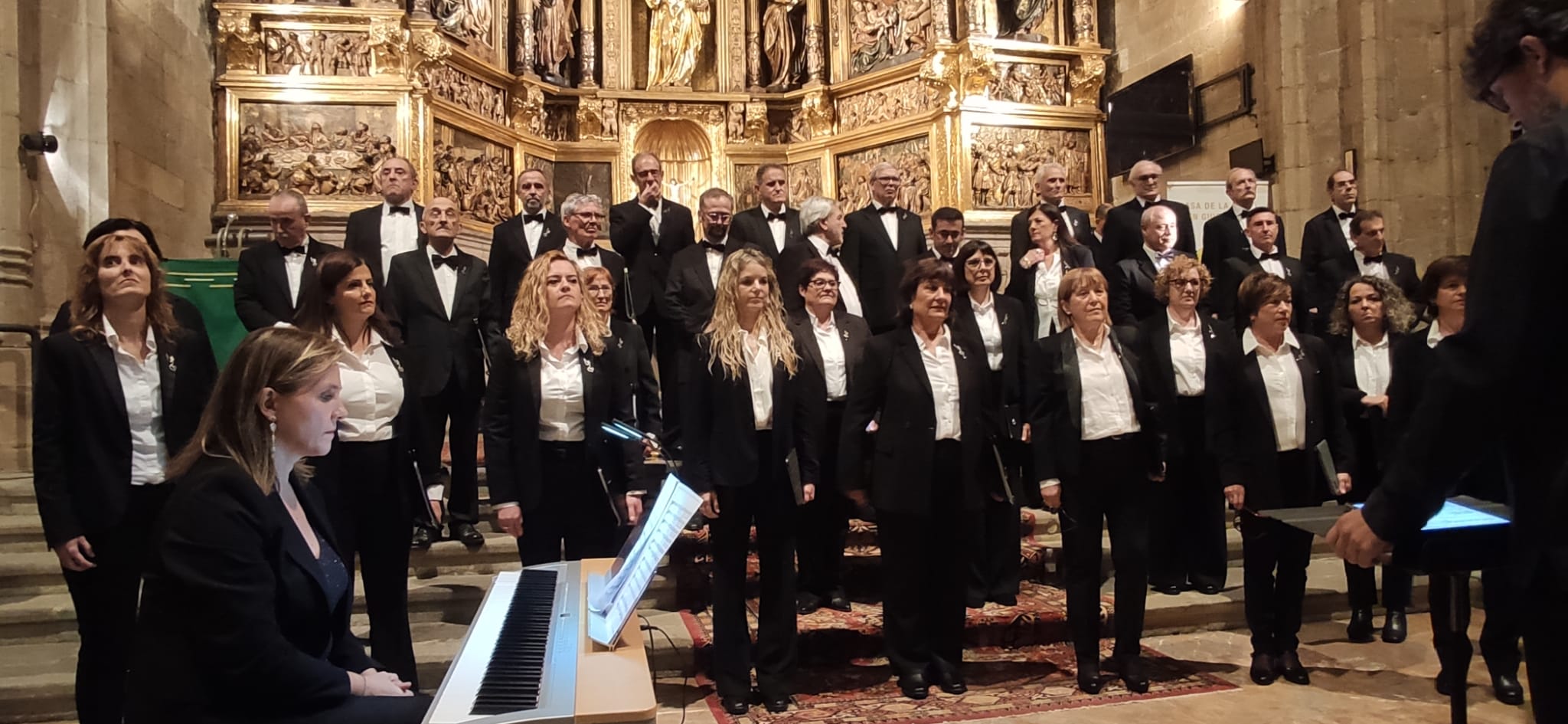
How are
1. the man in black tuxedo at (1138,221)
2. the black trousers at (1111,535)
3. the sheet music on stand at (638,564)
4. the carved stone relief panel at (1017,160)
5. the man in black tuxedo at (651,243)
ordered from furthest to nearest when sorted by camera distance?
the carved stone relief panel at (1017,160) → the man in black tuxedo at (1138,221) → the man in black tuxedo at (651,243) → the black trousers at (1111,535) → the sheet music on stand at (638,564)

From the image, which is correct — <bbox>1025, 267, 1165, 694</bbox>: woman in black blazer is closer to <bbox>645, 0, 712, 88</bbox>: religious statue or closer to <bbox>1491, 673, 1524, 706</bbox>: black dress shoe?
<bbox>1491, 673, 1524, 706</bbox>: black dress shoe

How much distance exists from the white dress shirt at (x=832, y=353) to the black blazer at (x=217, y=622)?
10.4 feet

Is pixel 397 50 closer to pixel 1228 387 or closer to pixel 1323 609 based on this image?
pixel 1228 387

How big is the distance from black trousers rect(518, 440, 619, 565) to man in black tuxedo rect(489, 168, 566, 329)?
1.74 m

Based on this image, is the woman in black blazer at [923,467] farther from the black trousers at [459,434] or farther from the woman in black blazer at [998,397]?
the black trousers at [459,434]

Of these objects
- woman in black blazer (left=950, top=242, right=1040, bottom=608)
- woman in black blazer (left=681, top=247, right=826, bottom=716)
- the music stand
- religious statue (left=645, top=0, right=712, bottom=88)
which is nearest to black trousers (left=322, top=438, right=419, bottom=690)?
woman in black blazer (left=681, top=247, right=826, bottom=716)

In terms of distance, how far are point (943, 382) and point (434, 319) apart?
2.44m

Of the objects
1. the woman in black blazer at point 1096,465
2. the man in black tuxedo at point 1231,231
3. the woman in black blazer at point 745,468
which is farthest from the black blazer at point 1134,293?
the woman in black blazer at point 745,468

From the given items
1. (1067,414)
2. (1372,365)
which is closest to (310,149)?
(1067,414)

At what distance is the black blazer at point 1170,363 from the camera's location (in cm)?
474

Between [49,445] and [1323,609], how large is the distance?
568 cm

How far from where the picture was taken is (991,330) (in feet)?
17.3

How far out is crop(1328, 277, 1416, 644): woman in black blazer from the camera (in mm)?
5246

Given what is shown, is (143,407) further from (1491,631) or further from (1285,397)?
(1491,631)
